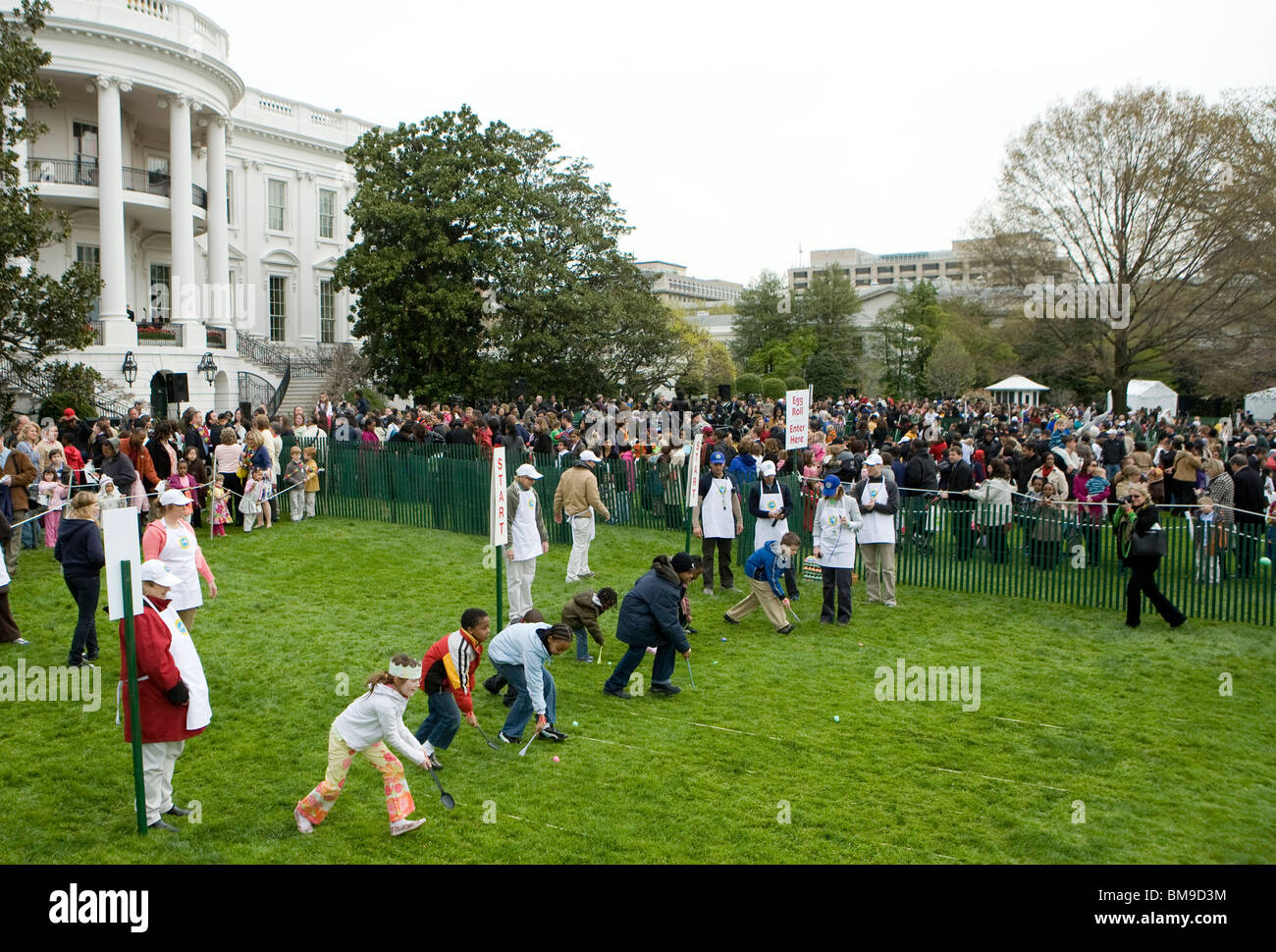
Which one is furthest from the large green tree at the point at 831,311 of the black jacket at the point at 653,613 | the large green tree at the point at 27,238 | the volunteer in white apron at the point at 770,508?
the black jacket at the point at 653,613

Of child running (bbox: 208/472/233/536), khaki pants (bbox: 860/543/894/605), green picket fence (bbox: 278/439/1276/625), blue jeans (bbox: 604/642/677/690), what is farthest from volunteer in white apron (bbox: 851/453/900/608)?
child running (bbox: 208/472/233/536)

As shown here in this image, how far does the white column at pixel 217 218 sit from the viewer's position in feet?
111

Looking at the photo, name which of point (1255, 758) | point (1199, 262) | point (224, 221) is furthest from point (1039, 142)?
point (1255, 758)

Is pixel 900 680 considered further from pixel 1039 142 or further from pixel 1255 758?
pixel 1039 142

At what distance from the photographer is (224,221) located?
3462 cm

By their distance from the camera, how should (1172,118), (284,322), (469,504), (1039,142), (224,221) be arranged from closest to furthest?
1. (469,504)
2. (224,221)
3. (1172,118)
4. (1039,142)
5. (284,322)

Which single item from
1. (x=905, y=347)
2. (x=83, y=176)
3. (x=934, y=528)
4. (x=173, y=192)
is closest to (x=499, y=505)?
(x=934, y=528)

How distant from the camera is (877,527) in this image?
1351 cm

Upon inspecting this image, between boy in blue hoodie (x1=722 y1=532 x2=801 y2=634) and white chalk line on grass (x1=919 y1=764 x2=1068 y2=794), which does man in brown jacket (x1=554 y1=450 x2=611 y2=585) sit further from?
white chalk line on grass (x1=919 y1=764 x2=1068 y2=794)

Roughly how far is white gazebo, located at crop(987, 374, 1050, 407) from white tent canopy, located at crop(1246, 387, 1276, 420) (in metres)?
8.38

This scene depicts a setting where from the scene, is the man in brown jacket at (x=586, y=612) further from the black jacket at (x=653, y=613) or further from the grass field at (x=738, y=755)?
the black jacket at (x=653, y=613)

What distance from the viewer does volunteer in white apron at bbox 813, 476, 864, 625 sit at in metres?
12.6

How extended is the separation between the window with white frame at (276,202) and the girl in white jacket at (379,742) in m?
40.9
